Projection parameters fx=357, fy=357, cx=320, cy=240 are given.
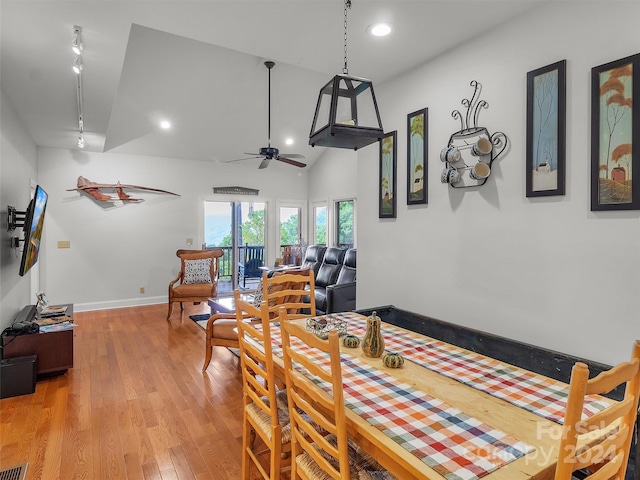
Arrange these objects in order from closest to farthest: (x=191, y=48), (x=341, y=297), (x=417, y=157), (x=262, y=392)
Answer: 1. (x=262, y=392)
2. (x=417, y=157)
3. (x=191, y=48)
4. (x=341, y=297)

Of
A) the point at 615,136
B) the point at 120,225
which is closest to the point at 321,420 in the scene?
the point at 615,136

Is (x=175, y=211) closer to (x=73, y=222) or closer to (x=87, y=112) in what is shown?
(x=73, y=222)

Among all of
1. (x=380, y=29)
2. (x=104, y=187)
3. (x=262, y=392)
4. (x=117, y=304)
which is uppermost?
(x=380, y=29)

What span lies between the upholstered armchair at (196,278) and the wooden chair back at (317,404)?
4447 mm

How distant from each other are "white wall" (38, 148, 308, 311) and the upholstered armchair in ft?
2.58

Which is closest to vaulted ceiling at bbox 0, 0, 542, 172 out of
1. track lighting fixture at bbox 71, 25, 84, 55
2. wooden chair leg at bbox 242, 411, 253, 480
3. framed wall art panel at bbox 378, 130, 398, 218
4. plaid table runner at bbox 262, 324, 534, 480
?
track lighting fixture at bbox 71, 25, 84, 55

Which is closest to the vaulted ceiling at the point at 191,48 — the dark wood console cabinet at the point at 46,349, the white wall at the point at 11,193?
the white wall at the point at 11,193

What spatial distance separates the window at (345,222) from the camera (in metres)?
7.08

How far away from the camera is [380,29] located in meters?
2.48

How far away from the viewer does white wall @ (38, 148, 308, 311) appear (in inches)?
229

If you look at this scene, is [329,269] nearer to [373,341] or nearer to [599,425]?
[373,341]

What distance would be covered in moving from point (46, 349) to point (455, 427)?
12.3ft

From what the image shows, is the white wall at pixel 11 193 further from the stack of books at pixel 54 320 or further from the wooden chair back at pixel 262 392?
the wooden chair back at pixel 262 392

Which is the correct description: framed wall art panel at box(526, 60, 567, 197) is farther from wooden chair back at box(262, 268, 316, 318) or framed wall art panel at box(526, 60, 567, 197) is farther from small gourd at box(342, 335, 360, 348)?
wooden chair back at box(262, 268, 316, 318)
